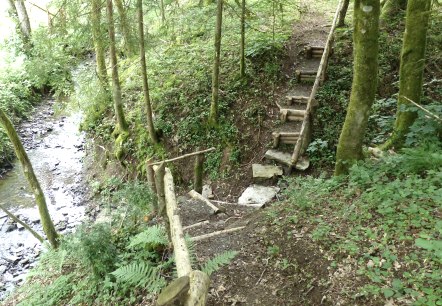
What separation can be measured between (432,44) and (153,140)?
7.84 metres

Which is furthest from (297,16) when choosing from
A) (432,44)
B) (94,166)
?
(94,166)

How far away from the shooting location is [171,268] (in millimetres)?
4730

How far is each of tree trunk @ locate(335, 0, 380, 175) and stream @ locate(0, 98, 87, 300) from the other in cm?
785

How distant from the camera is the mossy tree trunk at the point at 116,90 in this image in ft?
28.2

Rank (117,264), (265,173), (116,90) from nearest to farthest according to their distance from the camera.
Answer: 1. (117,264)
2. (265,173)
3. (116,90)

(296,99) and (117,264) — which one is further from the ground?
(296,99)

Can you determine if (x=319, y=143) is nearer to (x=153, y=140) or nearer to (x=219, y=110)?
(x=219, y=110)

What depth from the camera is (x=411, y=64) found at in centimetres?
582

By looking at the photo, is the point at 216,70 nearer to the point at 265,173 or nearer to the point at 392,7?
the point at 265,173

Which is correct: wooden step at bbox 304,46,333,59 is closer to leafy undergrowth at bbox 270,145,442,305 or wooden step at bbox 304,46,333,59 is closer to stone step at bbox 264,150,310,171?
stone step at bbox 264,150,310,171

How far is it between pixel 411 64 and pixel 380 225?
123 inches

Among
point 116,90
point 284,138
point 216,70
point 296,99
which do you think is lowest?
point 284,138

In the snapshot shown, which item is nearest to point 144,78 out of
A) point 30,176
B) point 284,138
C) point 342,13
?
point 30,176

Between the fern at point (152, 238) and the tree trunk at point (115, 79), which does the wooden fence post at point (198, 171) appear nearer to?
the fern at point (152, 238)
